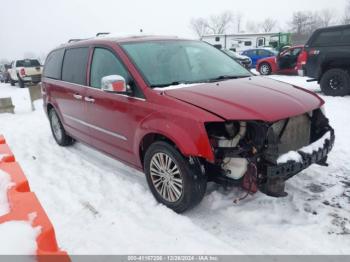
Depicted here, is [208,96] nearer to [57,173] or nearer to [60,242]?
[60,242]

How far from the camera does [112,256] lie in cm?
269

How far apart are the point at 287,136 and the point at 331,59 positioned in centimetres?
702

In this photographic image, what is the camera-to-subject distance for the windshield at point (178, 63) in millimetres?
3643

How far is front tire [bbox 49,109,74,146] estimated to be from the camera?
18.9ft

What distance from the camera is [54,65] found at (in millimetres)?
5781

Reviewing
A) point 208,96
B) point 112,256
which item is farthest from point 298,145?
point 112,256

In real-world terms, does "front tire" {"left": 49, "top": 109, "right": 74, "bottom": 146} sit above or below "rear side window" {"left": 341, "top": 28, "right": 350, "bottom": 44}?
below

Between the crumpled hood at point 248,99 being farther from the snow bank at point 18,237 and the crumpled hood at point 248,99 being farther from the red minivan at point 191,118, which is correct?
the snow bank at point 18,237

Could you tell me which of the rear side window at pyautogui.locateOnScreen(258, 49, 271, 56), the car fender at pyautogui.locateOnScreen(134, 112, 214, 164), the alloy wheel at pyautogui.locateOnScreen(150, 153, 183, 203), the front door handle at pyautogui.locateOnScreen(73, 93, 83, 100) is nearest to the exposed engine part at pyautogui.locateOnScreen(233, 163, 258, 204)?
Result: the car fender at pyautogui.locateOnScreen(134, 112, 214, 164)

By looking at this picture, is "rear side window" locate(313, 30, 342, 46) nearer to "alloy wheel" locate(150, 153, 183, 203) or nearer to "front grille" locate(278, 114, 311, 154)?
"front grille" locate(278, 114, 311, 154)

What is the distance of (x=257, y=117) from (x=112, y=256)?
66.8 inches

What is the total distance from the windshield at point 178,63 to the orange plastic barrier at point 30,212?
167 centimetres

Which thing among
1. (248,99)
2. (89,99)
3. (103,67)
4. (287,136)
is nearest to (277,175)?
(287,136)

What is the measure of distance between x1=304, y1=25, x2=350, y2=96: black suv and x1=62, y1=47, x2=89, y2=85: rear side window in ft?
23.6
